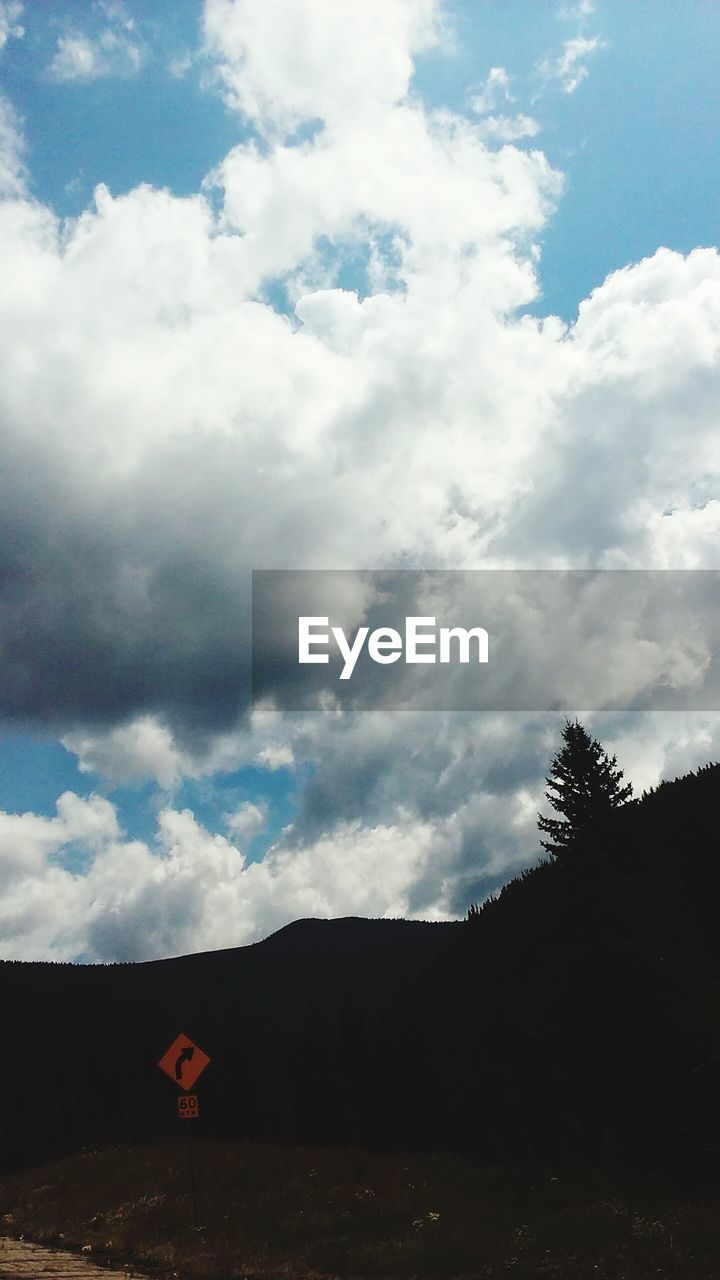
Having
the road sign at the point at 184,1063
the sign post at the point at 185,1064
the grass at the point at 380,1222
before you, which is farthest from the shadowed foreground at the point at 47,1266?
the road sign at the point at 184,1063

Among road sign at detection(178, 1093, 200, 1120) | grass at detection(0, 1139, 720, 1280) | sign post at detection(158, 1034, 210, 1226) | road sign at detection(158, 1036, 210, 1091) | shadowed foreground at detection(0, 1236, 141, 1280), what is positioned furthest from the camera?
road sign at detection(158, 1036, 210, 1091)

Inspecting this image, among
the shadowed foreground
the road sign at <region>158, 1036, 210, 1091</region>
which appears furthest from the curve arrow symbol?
the shadowed foreground

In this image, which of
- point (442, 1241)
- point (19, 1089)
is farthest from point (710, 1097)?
point (19, 1089)

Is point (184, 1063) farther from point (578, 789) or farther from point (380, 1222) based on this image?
point (578, 789)

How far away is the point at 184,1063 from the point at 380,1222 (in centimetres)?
636

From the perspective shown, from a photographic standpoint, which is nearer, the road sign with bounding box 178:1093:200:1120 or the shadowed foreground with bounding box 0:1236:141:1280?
the shadowed foreground with bounding box 0:1236:141:1280

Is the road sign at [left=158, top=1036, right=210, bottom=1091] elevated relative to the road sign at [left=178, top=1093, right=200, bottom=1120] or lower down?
elevated

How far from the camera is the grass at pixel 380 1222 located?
15.9 m

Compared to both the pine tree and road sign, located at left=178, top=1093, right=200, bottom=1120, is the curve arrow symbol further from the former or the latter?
the pine tree

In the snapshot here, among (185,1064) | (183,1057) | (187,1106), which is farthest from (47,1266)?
(183,1057)

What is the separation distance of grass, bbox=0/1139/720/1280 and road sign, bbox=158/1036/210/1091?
130 inches

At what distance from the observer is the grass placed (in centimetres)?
1586

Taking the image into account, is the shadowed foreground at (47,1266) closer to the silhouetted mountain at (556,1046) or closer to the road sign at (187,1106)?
the road sign at (187,1106)

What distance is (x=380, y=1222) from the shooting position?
20.0 m
